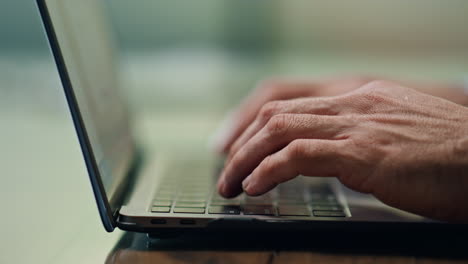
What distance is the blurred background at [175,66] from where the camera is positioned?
578mm

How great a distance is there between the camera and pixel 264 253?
460 mm

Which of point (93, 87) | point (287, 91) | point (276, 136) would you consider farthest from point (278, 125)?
point (287, 91)

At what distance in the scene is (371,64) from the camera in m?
2.04

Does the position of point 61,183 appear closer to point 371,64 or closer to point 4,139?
point 4,139

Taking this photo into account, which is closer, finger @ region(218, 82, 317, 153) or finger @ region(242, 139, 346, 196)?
finger @ region(242, 139, 346, 196)

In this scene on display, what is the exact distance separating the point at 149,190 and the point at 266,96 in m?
0.35

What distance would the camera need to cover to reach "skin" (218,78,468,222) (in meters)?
0.45

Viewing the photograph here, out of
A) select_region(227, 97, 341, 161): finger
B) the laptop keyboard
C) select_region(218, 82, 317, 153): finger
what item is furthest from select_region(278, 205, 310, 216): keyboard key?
select_region(218, 82, 317, 153): finger

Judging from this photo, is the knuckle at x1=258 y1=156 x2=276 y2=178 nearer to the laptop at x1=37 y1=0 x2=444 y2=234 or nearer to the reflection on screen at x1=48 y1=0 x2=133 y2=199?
the laptop at x1=37 y1=0 x2=444 y2=234

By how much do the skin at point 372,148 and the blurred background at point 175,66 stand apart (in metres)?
0.18

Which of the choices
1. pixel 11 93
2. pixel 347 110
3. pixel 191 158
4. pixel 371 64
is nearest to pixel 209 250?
pixel 347 110

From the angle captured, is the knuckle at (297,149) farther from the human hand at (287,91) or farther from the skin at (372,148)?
the human hand at (287,91)

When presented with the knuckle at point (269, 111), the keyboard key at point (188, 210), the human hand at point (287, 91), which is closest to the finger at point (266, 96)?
the human hand at point (287, 91)

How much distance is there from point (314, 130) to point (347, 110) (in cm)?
5
